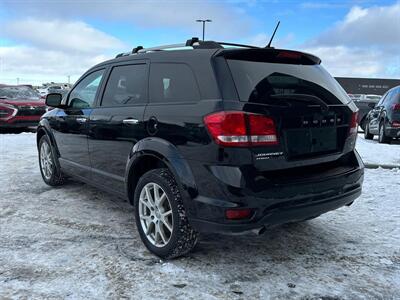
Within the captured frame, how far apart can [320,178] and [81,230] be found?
2339 mm

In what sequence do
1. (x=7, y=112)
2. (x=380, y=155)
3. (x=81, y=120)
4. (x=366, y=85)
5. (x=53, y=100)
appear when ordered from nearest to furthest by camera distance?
(x=81, y=120)
(x=53, y=100)
(x=380, y=155)
(x=7, y=112)
(x=366, y=85)

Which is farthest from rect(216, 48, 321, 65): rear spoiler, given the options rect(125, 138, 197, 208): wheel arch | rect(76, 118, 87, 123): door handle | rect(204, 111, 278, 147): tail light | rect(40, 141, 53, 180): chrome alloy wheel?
rect(40, 141, 53, 180): chrome alloy wheel

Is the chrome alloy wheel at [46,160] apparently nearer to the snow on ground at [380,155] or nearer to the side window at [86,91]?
the side window at [86,91]

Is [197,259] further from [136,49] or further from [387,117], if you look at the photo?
[387,117]

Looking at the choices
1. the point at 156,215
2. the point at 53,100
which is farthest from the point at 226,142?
the point at 53,100

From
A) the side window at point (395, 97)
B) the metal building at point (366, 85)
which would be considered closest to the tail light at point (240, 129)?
the side window at point (395, 97)

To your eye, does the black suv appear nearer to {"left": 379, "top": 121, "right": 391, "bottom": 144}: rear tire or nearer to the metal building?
{"left": 379, "top": 121, "right": 391, "bottom": 144}: rear tire

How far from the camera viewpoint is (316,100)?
3.37 meters

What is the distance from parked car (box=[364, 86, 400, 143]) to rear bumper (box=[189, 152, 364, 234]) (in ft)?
27.8

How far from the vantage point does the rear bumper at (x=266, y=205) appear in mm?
2930

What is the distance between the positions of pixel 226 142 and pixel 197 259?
1.11m

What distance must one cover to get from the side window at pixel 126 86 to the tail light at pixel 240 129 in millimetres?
1070

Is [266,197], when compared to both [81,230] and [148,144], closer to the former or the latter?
[148,144]

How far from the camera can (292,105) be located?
316cm
